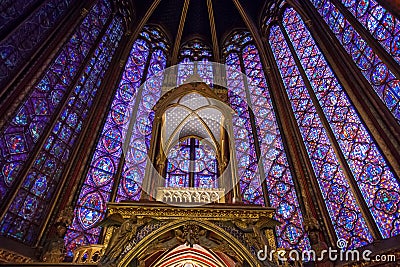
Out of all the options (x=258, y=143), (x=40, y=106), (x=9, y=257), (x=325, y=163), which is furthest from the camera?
(x=258, y=143)

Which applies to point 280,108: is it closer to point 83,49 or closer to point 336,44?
point 336,44

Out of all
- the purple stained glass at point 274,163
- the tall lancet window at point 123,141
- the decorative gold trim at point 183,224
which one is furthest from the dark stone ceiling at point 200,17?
the decorative gold trim at point 183,224

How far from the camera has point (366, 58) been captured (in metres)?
7.03

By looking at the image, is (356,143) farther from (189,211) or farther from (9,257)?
(9,257)

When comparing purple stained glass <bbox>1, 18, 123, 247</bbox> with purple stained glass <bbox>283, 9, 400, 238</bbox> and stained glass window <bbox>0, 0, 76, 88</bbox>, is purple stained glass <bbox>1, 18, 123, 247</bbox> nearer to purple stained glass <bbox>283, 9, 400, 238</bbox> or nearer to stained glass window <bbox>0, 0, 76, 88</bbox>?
Result: stained glass window <bbox>0, 0, 76, 88</bbox>

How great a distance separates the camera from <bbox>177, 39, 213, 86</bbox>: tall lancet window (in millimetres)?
11500

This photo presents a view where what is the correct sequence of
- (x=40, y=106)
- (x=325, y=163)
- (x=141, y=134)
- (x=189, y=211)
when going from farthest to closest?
(x=141, y=134) < (x=325, y=163) < (x=40, y=106) < (x=189, y=211)

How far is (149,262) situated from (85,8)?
6.38 metres

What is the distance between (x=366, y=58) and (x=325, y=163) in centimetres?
241

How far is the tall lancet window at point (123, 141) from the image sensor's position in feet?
24.0

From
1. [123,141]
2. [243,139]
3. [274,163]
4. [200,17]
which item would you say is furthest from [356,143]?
[200,17]

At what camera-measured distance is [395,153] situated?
583cm

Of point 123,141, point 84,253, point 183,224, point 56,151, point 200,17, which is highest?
point 200,17

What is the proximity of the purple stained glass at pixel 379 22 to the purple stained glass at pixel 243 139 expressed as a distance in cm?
323
